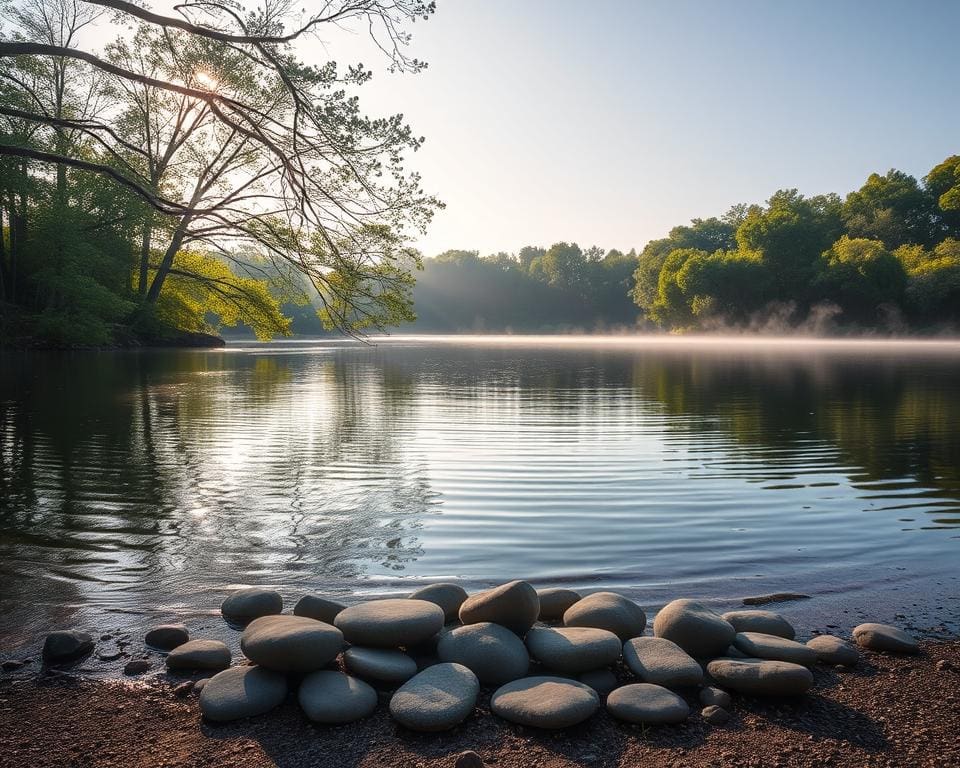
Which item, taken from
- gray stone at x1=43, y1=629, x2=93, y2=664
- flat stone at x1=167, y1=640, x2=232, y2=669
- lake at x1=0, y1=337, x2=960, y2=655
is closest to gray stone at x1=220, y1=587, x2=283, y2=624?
lake at x1=0, y1=337, x2=960, y2=655

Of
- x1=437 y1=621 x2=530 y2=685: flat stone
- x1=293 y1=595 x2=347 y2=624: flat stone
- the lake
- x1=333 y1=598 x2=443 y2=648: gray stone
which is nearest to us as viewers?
x1=437 y1=621 x2=530 y2=685: flat stone

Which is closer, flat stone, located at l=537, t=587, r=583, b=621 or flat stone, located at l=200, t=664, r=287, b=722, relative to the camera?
flat stone, located at l=200, t=664, r=287, b=722

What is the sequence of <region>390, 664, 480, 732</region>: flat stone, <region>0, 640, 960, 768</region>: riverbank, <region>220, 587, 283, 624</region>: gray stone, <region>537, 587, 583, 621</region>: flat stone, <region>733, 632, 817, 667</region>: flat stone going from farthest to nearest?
<region>537, 587, 583, 621</region>: flat stone, <region>220, 587, 283, 624</region>: gray stone, <region>733, 632, 817, 667</region>: flat stone, <region>390, 664, 480, 732</region>: flat stone, <region>0, 640, 960, 768</region>: riverbank

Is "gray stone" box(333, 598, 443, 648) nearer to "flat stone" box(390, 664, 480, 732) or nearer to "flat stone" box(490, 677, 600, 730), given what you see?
"flat stone" box(390, 664, 480, 732)

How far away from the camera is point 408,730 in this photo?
3.94 m

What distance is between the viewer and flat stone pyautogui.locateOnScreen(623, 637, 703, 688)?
4.42 metres

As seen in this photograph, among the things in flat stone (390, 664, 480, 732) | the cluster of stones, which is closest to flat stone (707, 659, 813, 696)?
the cluster of stones

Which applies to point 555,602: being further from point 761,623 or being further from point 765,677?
point 765,677

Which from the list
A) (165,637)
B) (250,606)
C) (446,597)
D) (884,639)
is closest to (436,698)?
(446,597)

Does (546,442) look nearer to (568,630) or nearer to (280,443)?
(280,443)

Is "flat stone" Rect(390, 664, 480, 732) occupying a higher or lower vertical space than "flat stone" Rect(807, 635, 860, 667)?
higher

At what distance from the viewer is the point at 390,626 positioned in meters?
4.85

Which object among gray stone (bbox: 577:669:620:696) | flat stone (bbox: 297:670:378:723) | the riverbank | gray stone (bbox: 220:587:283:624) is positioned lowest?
gray stone (bbox: 577:669:620:696)

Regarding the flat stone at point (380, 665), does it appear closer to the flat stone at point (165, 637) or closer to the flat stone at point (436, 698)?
the flat stone at point (436, 698)
